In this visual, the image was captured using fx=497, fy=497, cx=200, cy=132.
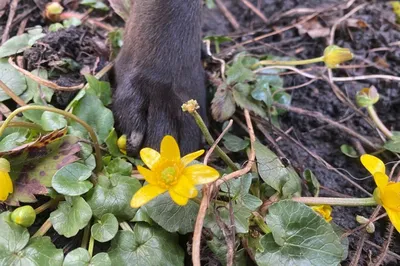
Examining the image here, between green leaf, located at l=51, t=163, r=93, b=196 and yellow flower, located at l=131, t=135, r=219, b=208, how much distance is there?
8.0 inches

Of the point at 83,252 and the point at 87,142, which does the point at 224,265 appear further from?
the point at 87,142

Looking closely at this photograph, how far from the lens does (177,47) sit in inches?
56.6

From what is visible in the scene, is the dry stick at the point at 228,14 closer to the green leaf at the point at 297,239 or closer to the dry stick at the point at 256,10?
the dry stick at the point at 256,10

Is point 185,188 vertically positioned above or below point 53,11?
below

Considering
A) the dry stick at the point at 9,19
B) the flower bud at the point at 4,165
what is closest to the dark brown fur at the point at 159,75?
the flower bud at the point at 4,165

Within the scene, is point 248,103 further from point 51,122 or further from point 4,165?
point 4,165

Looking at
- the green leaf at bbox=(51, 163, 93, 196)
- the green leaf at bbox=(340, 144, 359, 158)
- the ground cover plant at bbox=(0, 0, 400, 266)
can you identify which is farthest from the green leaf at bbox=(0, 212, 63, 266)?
the green leaf at bbox=(340, 144, 359, 158)

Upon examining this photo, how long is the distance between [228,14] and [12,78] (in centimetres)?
107

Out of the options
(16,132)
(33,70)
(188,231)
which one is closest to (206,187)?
(188,231)

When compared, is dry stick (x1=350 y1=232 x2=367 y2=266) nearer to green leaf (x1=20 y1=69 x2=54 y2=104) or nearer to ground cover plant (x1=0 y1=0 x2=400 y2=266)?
ground cover plant (x1=0 y1=0 x2=400 y2=266)

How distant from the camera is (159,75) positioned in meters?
1.43

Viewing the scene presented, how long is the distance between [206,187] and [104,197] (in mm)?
287

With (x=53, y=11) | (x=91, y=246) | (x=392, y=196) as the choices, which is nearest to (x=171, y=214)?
(x=91, y=246)

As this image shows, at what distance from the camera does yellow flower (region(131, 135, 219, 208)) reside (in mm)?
1071
